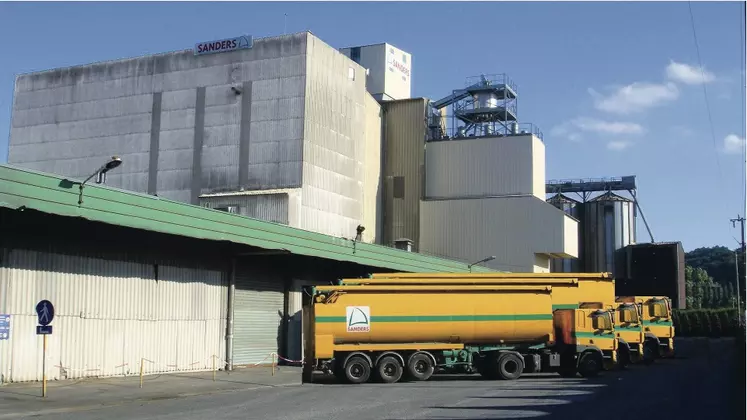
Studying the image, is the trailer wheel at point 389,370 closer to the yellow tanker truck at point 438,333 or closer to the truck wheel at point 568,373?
the yellow tanker truck at point 438,333

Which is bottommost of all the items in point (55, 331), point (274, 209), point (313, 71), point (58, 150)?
point (55, 331)

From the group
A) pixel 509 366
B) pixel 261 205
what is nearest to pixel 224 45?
pixel 261 205

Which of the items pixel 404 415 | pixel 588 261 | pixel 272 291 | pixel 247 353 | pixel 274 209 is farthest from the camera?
pixel 588 261

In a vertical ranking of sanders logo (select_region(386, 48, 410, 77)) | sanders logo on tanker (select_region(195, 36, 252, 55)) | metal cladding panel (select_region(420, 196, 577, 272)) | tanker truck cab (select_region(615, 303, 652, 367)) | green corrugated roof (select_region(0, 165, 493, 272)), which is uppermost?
sanders logo (select_region(386, 48, 410, 77))

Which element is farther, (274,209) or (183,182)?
(183,182)

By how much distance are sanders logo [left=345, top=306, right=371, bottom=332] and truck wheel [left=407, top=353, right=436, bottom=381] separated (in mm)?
1991

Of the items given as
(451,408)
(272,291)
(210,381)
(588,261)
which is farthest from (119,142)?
(588,261)

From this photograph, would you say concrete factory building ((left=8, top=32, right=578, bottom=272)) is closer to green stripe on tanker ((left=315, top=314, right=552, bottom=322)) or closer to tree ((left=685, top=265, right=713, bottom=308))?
green stripe on tanker ((left=315, top=314, right=552, bottom=322))

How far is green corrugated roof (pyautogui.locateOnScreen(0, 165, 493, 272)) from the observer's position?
21453mm

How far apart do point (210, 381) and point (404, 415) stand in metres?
12.8

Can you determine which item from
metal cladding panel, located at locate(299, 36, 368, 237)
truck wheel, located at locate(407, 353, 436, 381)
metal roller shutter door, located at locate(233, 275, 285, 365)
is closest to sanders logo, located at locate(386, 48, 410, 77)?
metal cladding panel, located at locate(299, 36, 368, 237)

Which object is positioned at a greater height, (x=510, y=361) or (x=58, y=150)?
(x=58, y=150)

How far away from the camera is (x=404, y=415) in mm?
17250

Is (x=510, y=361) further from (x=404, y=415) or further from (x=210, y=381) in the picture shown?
(x=404, y=415)
